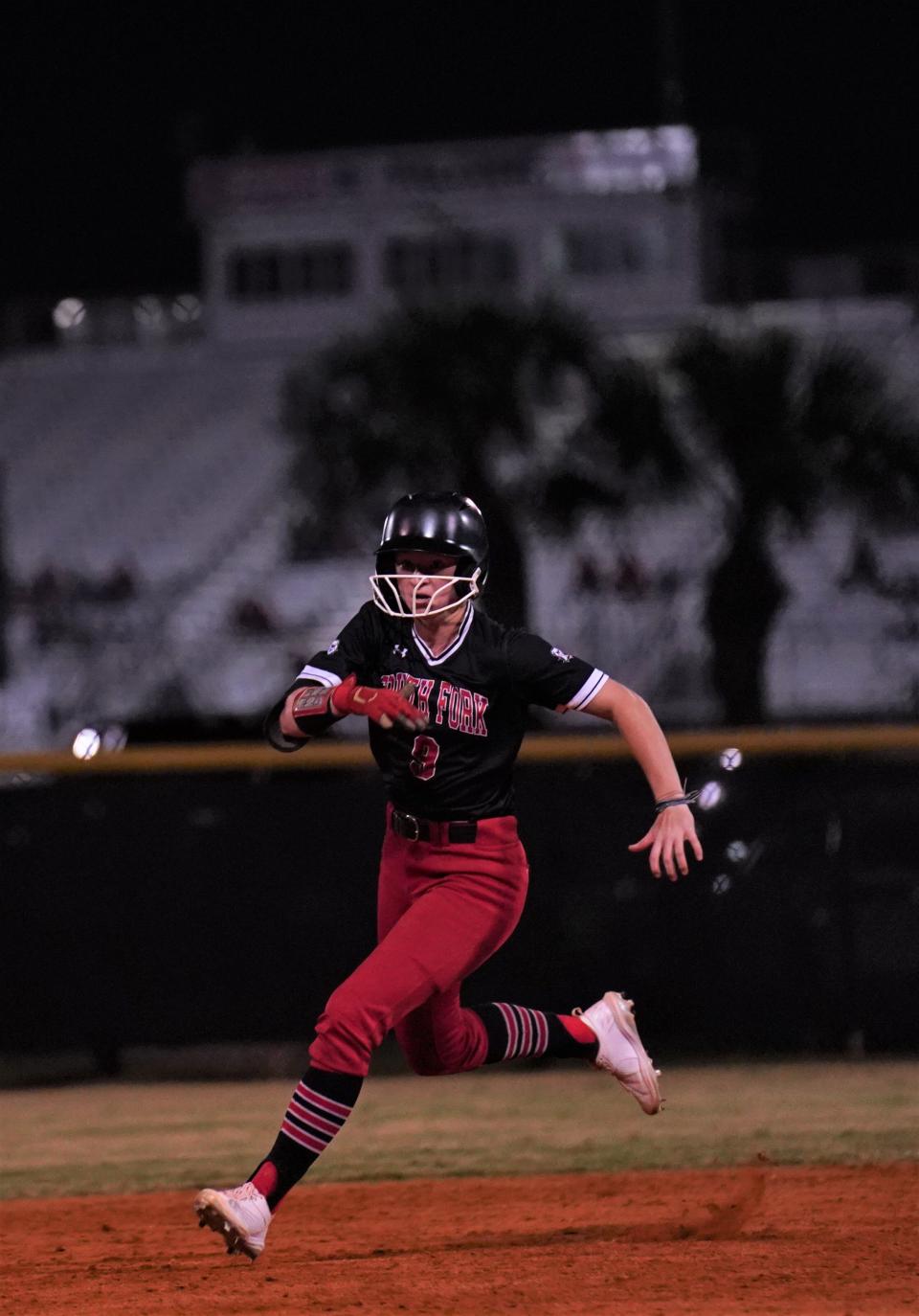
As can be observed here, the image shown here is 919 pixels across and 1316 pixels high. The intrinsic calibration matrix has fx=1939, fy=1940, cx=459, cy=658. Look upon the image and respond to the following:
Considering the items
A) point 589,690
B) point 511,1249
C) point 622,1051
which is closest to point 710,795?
point 622,1051

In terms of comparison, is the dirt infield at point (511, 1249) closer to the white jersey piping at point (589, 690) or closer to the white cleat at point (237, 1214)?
the white cleat at point (237, 1214)

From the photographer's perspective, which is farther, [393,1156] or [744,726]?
[744,726]

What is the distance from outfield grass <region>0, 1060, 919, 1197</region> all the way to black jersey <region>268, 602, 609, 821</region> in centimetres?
228

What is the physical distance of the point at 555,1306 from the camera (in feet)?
14.9

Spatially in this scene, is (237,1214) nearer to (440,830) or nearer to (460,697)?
(440,830)

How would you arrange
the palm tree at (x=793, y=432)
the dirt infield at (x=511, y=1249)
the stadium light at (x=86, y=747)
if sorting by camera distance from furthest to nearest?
the palm tree at (x=793, y=432)
the stadium light at (x=86, y=747)
the dirt infield at (x=511, y=1249)

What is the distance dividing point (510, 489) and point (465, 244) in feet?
51.2

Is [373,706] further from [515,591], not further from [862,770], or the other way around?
[515,591]

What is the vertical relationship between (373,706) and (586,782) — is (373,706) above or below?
above

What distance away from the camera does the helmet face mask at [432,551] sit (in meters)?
5.12

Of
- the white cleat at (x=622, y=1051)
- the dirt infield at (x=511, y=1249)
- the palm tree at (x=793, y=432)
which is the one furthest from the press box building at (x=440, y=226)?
the white cleat at (x=622, y=1051)

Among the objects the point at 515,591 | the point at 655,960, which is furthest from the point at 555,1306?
the point at 515,591

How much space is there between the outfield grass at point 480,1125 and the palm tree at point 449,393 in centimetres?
1512

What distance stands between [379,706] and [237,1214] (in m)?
1.27
